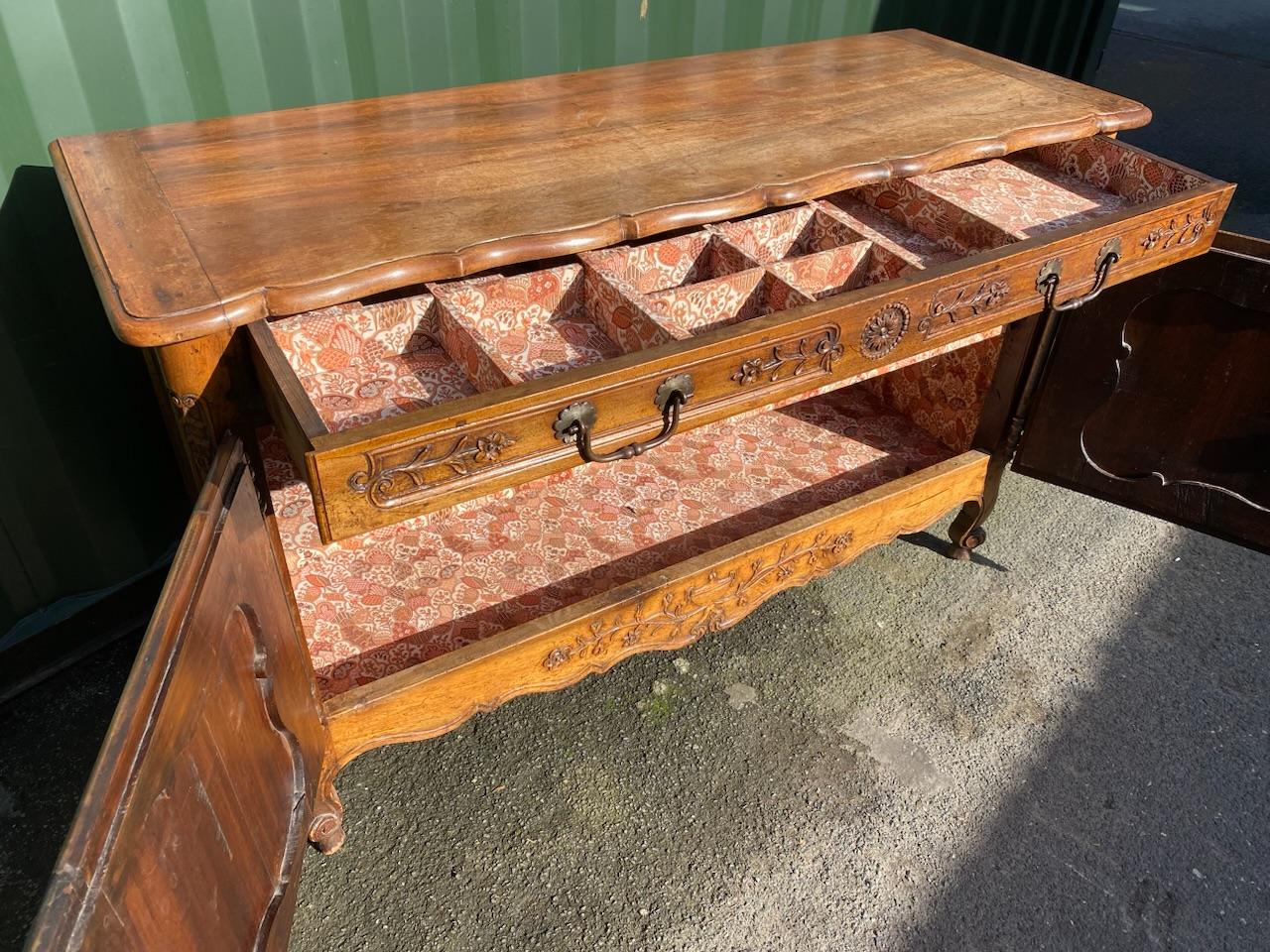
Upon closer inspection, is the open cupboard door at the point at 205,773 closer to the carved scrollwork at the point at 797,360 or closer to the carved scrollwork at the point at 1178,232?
the carved scrollwork at the point at 797,360

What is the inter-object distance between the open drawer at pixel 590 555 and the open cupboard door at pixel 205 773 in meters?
0.34

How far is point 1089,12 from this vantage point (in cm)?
378

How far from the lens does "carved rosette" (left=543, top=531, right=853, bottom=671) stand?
1.96 m

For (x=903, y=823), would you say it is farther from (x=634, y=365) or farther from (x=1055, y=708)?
(x=634, y=365)

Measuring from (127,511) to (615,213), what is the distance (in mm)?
1520

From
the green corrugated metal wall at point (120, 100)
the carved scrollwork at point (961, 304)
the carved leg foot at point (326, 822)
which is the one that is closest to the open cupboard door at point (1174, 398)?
the carved scrollwork at point (961, 304)

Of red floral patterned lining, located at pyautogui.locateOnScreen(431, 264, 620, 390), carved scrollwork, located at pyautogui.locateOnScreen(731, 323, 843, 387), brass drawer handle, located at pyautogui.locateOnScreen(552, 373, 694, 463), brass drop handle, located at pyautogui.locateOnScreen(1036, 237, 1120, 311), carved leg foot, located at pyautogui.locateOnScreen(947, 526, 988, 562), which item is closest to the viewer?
brass drawer handle, located at pyautogui.locateOnScreen(552, 373, 694, 463)

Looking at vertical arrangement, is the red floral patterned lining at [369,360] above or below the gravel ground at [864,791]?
above

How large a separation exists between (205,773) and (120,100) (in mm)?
1478

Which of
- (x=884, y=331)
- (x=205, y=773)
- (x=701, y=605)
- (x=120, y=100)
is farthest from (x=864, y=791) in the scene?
(x=120, y=100)

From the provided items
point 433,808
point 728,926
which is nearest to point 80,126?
point 433,808

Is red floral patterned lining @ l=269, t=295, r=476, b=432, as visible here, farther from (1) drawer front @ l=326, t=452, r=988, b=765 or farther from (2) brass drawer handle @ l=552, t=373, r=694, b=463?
(1) drawer front @ l=326, t=452, r=988, b=765

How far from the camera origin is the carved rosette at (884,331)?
164cm

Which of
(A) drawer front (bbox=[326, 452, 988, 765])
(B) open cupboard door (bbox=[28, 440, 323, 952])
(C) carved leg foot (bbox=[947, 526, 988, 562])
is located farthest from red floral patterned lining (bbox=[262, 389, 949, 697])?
(B) open cupboard door (bbox=[28, 440, 323, 952])
